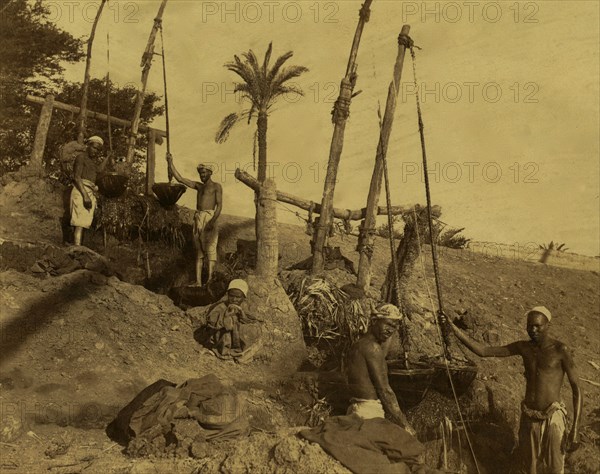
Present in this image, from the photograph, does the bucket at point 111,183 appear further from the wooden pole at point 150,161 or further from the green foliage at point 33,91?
the green foliage at point 33,91

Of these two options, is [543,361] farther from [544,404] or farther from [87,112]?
[87,112]

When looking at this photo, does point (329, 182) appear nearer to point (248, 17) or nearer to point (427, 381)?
point (427, 381)

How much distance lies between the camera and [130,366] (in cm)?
754

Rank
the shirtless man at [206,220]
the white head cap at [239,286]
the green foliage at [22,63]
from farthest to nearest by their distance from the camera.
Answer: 1. the green foliage at [22,63]
2. the shirtless man at [206,220]
3. the white head cap at [239,286]

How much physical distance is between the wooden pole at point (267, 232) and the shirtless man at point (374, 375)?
11.2ft

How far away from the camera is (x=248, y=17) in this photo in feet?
173

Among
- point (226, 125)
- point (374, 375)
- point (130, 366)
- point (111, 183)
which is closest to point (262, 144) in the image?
point (226, 125)

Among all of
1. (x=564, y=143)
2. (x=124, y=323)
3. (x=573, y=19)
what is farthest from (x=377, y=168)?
(x=573, y=19)

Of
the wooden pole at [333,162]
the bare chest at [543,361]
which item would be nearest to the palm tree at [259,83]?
the wooden pole at [333,162]

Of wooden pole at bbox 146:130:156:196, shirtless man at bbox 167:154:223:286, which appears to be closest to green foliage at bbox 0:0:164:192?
wooden pole at bbox 146:130:156:196

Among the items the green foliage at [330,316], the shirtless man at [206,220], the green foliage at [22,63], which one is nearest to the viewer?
the green foliage at [330,316]

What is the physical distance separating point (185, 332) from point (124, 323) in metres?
0.84

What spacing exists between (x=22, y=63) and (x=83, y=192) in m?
13.6

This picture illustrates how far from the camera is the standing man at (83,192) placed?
9836 mm
